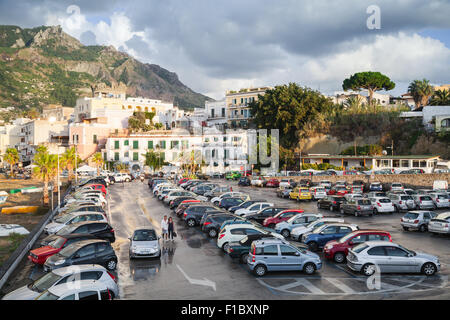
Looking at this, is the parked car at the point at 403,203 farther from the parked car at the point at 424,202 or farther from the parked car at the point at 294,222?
the parked car at the point at 294,222

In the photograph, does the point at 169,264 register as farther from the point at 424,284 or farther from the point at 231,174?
the point at 231,174

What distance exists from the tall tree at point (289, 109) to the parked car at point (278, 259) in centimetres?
6148

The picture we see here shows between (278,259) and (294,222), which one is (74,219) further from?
(278,259)

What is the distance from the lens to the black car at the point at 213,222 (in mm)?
23516

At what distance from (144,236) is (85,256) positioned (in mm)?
3562

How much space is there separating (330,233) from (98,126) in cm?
7846

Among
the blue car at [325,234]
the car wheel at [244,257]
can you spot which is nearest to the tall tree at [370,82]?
the blue car at [325,234]

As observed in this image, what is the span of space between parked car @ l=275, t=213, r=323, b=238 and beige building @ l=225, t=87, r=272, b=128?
73.1 m

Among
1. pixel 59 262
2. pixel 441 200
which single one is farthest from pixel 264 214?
pixel 441 200

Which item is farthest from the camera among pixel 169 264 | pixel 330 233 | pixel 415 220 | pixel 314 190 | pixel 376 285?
pixel 314 190

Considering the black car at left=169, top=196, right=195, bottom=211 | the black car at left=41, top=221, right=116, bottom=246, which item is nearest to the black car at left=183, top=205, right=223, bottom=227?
the black car at left=169, top=196, right=195, bottom=211

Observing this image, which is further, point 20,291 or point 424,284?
point 424,284
